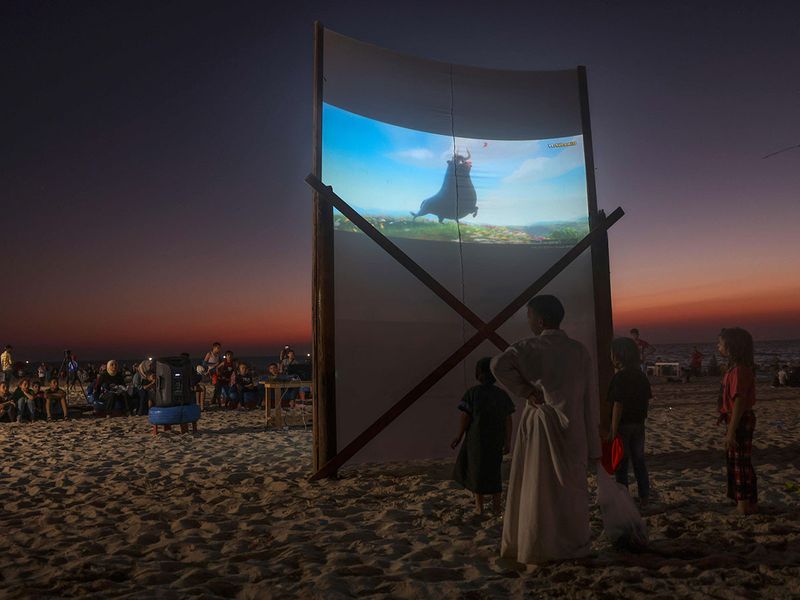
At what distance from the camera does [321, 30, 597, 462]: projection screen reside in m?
6.20

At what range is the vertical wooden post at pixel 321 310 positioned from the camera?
5.88 meters

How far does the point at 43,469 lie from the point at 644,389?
266 inches

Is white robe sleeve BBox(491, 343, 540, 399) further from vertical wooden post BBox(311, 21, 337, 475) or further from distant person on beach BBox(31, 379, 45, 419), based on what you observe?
distant person on beach BBox(31, 379, 45, 419)

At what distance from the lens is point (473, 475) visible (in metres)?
4.45

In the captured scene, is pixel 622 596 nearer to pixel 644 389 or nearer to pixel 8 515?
pixel 644 389

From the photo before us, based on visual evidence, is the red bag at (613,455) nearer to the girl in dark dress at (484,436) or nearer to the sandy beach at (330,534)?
the sandy beach at (330,534)

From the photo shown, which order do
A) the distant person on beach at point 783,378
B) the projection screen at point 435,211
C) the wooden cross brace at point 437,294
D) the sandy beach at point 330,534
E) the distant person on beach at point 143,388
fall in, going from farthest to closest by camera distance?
the distant person on beach at point 783,378
the distant person on beach at point 143,388
the projection screen at point 435,211
the wooden cross brace at point 437,294
the sandy beach at point 330,534

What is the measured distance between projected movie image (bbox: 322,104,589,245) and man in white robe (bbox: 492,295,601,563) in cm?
353

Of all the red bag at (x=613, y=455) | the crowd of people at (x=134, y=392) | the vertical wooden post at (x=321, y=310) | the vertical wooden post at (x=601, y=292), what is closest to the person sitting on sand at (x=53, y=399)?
the crowd of people at (x=134, y=392)

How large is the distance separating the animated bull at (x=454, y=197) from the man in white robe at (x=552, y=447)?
3.68 metres

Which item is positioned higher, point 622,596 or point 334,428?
point 334,428

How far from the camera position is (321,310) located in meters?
5.98

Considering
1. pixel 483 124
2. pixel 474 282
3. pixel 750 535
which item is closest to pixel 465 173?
pixel 483 124

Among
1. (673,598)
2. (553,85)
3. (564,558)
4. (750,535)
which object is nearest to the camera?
(673,598)
